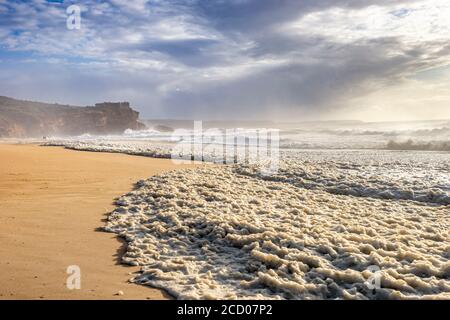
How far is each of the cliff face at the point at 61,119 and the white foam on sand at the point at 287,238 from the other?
5600 centimetres

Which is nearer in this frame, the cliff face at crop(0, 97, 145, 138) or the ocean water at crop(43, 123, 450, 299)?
the ocean water at crop(43, 123, 450, 299)

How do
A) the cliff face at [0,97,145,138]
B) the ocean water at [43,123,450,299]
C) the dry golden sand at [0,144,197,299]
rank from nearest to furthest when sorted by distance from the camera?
the dry golden sand at [0,144,197,299] → the ocean water at [43,123,450,299] → the cliff face at [0,97,145,138]

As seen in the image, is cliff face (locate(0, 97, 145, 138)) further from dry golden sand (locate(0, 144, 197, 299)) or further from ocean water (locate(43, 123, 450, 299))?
ocean water (locate(43, 123, 450, 299))

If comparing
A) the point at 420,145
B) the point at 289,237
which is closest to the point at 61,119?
the point at 420,145

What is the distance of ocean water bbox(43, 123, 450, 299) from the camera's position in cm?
429

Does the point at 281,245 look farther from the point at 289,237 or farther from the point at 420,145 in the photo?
the point at 420,145

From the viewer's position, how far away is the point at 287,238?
18.2 ft

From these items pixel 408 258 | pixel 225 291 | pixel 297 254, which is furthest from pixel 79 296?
pixel 408 258

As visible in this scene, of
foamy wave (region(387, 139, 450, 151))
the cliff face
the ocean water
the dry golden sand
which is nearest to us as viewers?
the dry golden sand

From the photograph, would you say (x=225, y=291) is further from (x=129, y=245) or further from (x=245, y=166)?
(x=245, y=166)

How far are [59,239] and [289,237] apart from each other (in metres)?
3.50

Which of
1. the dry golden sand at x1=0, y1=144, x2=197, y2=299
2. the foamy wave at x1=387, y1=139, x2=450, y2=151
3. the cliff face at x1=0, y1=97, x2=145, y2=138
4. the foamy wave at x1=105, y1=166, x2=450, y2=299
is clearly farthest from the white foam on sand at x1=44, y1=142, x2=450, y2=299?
the cliff face at x1=0, y1=97, x2=145, y2=138

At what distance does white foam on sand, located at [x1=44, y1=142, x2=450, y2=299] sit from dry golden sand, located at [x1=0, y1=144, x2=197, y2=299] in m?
0.29

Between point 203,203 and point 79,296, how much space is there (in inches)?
169
